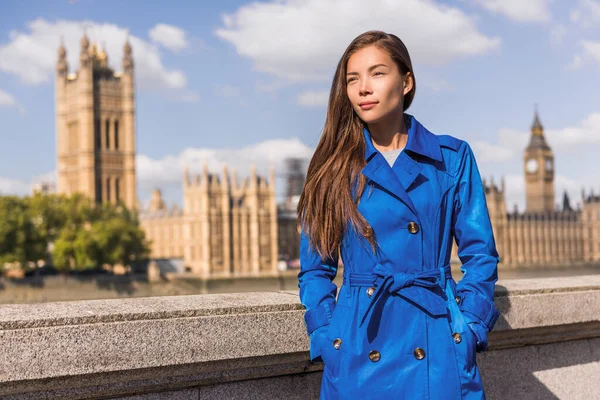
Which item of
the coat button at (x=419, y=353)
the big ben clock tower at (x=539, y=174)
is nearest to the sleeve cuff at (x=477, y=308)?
the coat button at (x=419, y=353)

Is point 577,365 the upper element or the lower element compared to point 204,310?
lower

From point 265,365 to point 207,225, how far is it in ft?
181

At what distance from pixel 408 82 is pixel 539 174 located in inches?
3894

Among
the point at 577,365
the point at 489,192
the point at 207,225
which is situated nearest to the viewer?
the point at 577,365

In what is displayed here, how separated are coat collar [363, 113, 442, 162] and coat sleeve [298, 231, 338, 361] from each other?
0.32 m

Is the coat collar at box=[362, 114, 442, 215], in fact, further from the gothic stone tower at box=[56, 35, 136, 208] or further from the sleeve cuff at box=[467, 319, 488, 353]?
the gothic stone tower at box=[56, 35, 136, 208]

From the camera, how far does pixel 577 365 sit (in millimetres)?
3875

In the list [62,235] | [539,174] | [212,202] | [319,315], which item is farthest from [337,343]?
[539,174]

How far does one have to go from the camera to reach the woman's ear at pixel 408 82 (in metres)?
2.68

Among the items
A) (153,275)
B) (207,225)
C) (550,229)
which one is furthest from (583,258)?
(153,275)

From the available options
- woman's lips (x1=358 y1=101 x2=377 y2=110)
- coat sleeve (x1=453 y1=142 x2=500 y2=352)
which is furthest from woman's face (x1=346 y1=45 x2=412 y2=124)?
coat sleeve (x1=453 y1=142 x2=500 y2=352)

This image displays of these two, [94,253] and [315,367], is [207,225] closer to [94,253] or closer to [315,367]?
[94,253]

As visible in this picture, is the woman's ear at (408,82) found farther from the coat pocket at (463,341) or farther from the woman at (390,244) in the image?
the coat pocket at (463,341)

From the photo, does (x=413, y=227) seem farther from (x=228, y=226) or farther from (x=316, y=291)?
(x=228, y=226)
